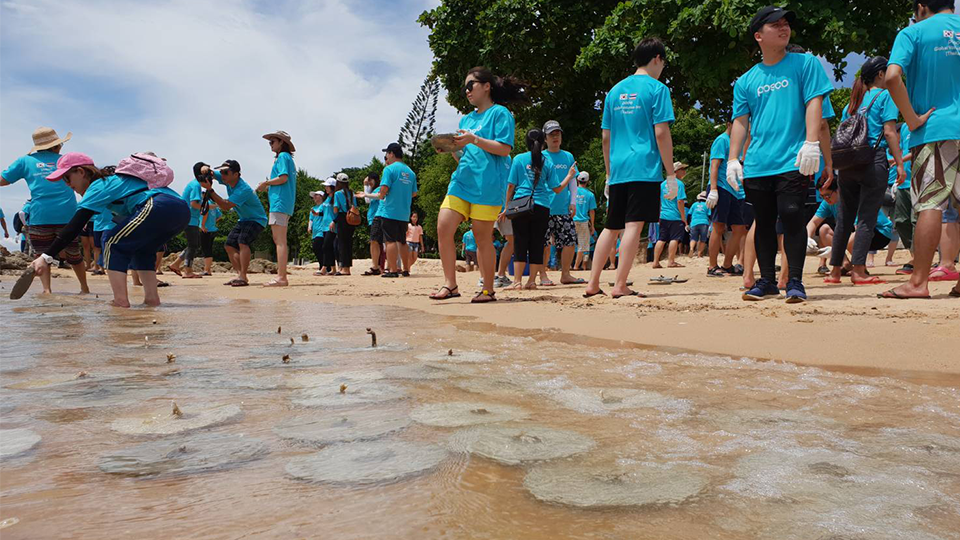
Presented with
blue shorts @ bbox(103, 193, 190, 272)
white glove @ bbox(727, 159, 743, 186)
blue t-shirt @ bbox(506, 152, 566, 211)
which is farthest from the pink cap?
white glove @ bbox(727, 159, 743, 186)

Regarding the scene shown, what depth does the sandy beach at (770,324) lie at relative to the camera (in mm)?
2590

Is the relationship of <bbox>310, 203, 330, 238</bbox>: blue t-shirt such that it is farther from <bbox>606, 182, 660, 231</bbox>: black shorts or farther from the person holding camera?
<bbox>606, 182, 660, 231</bbox>: black shorts

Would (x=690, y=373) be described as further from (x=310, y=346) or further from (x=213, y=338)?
(x=213, y=338)

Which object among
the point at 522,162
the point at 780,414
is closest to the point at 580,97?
the point at 522,162

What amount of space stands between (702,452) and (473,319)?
2795 millimetres

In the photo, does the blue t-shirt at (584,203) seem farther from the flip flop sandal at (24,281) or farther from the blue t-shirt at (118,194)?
the flip flop sandal at (24,281)

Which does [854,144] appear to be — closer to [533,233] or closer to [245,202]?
[533,233]

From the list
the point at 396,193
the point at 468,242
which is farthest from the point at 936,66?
the point at 468,242

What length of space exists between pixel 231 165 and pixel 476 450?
7952 millimetres

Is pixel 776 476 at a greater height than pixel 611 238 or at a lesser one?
lesser

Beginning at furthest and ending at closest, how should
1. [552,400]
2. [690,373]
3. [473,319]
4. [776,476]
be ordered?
[473,319]
[690,373]
[552,400]
[776,476]

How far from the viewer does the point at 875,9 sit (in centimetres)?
1169

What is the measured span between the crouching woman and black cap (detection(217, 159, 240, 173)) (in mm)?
3010

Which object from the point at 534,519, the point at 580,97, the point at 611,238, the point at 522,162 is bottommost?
the point at 534,519
